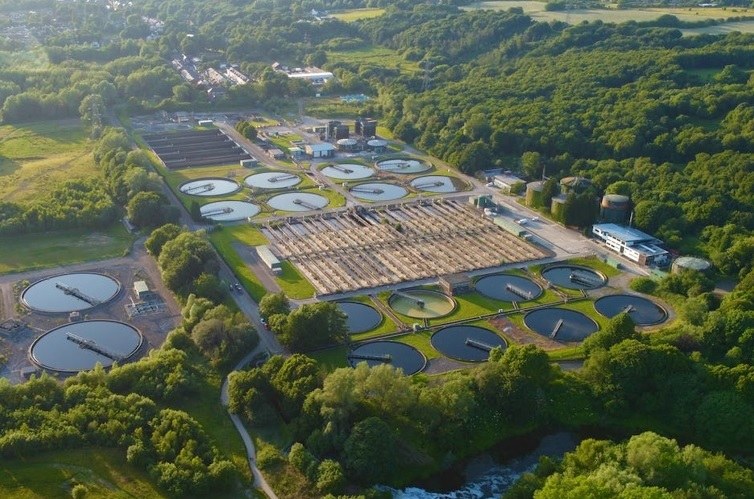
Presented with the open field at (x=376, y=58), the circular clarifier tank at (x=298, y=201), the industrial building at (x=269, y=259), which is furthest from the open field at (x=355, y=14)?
the industrial building at (x=269, y=259)

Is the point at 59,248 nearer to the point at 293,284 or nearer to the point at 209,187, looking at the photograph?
the point at 209,187

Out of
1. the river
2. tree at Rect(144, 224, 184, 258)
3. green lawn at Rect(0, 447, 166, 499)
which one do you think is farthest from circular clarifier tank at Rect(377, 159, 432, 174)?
green lawn at Rect(0, 447, 166, 499)

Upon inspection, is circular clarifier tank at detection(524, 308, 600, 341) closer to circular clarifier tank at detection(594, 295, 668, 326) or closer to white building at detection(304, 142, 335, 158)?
circular clarifier tank at detection(594, 295, 668, 326)

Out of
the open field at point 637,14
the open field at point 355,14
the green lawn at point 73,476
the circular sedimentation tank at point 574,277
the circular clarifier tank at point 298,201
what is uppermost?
the open field at point 637,14

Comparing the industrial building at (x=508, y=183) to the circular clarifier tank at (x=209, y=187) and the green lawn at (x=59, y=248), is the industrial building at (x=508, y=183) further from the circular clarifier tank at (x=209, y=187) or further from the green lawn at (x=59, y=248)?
the green lawn at (x=59, y=248)

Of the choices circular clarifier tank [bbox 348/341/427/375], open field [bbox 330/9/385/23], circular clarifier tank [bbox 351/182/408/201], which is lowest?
Result: circular clarifier tank [bbox 348/341/427/375]

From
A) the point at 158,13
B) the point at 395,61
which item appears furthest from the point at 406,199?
the point at 158,13
